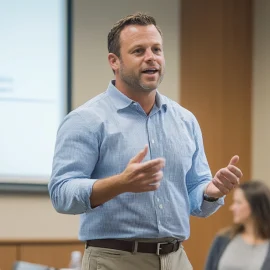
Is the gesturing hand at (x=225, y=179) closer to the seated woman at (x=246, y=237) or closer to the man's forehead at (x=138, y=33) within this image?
the man's forehead at (x=138, y=33)

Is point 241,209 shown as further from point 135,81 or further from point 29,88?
point 135,81

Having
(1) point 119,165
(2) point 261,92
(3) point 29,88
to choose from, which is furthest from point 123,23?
(2) point 261,92

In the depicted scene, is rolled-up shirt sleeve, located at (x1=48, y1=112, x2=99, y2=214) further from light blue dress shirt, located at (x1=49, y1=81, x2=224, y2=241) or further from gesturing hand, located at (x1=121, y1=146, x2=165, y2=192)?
gesturing hand, located at (x1=121, y1=146, x2=165, y2=192)

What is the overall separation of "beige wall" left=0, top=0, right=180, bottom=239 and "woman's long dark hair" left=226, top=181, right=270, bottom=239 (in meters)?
1.00

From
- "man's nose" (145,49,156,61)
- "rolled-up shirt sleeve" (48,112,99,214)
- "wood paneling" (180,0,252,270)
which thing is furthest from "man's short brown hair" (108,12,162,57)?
"wood paneling" (180,0,252,270)

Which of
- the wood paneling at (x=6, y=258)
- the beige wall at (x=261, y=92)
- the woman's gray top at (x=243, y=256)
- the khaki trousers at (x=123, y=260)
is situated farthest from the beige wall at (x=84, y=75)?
the khaki trousers at (x=123, y=260)

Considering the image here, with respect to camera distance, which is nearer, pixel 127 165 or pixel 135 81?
pixel 127 165

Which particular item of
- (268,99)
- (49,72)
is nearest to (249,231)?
(268,99)

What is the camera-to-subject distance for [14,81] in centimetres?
427

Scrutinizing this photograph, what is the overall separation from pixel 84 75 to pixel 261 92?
51.1 inches

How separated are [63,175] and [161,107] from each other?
0.46 meters

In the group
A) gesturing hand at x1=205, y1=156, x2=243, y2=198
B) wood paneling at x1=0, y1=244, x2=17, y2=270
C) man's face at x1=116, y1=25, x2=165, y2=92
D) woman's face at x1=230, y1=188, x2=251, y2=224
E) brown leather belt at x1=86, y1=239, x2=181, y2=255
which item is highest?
man's face at x1=116, y1=25, x2=165, y2=92

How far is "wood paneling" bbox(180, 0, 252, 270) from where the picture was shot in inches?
181

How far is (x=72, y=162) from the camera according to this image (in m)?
2.08
